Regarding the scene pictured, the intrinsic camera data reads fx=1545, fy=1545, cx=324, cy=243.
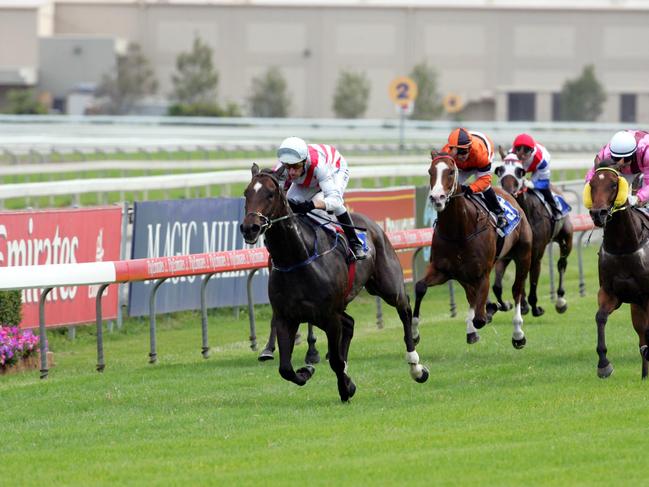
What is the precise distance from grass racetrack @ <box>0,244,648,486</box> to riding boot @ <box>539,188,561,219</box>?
1706 millimetres

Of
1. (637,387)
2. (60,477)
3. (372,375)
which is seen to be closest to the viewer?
(60,477)

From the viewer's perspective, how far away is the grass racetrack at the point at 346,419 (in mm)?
7207

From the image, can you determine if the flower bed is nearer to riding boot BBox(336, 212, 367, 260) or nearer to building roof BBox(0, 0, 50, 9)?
riding boot BBox(336, 212, 367, 260)

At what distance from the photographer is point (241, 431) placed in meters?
8.36

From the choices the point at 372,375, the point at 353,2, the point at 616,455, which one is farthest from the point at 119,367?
the point at 353,2

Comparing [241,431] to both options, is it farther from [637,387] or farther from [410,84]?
[410,84]

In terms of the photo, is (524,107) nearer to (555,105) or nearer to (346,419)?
(555,105)

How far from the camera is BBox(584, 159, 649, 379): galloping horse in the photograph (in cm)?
984

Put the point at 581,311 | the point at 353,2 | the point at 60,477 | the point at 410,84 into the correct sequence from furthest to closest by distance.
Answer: the point at 353,2
the point at 410,84
the point at 581,311
the point at 60,477

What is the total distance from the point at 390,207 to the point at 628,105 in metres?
56.0

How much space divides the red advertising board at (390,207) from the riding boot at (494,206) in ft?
13.8

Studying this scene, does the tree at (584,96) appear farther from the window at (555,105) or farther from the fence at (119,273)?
the fence at (119,273)

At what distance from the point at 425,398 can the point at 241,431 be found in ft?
4.94

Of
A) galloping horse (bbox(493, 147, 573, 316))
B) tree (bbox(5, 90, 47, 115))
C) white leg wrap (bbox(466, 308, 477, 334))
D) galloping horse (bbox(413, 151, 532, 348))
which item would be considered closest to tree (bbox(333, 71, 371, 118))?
tree (bbox(5, 90, 47, 115))
